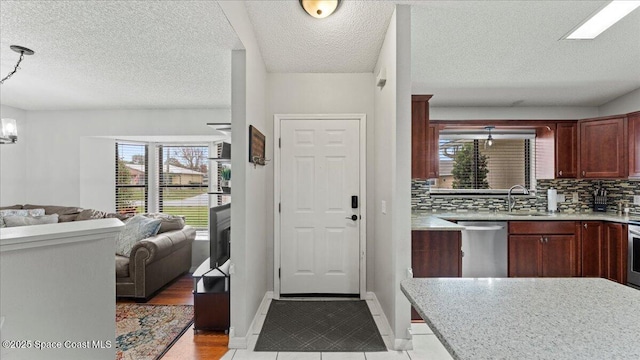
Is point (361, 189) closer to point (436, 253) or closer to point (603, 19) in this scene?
point (436, 253)

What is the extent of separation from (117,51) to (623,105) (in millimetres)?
5750

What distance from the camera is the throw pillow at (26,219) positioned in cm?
351

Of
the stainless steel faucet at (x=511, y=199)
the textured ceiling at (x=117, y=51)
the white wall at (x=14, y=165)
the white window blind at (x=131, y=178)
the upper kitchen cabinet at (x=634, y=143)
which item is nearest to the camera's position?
the textured ceiling at (x=117, y=51)

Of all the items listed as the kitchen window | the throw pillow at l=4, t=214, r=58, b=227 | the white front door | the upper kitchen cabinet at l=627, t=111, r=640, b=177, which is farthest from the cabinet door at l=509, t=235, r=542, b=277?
the throw pillow at l=4, t=214, r=58, b=227

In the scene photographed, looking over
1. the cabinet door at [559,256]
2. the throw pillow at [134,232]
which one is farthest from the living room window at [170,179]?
the cabinet door at [559,256]

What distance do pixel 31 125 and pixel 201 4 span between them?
4.44m

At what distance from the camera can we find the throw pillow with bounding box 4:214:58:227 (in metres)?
3.51

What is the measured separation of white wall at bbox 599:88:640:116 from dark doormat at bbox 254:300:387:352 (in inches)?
159

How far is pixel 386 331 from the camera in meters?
2.51

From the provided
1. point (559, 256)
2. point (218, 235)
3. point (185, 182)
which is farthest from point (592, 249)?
point (185, 182)

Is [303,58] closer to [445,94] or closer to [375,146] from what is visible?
[375,146]

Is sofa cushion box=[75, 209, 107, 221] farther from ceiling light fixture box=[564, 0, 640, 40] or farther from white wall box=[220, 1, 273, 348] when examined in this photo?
ceiling light fixture box=[564, 0, 640, 40]

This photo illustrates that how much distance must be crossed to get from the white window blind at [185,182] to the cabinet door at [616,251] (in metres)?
5.41

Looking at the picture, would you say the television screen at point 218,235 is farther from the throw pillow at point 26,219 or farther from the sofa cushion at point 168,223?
the throw pillow at point 26,219
